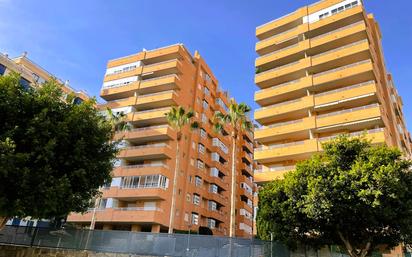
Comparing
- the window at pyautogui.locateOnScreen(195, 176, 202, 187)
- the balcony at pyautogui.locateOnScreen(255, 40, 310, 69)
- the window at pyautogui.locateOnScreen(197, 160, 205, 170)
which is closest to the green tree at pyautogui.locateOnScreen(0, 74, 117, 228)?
the balcony at pyautogui.locateOnScreen(255, 40, 310, 69)

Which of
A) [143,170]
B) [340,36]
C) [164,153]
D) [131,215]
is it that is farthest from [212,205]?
[340,36]

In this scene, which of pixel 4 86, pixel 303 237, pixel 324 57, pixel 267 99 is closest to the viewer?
pixel 4 86

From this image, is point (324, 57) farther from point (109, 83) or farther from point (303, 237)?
point (109, 83)

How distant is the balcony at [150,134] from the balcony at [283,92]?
13713 millimetres

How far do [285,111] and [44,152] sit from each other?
105 ft

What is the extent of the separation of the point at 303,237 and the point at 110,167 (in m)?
16.1

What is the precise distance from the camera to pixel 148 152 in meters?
46.7

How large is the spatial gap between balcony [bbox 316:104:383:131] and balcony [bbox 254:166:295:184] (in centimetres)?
638

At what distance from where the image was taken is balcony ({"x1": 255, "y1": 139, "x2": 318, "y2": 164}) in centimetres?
3828

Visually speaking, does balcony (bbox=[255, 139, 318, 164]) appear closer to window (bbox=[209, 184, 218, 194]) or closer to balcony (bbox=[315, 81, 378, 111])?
balcony (bbox=[315, 81, 378, 111])

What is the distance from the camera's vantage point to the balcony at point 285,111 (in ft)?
136

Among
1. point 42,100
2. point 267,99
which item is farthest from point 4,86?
point 267,99

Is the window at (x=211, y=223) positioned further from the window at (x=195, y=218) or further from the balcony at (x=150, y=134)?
the balcony at (x=150, y=134)

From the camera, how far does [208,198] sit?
56.1m
